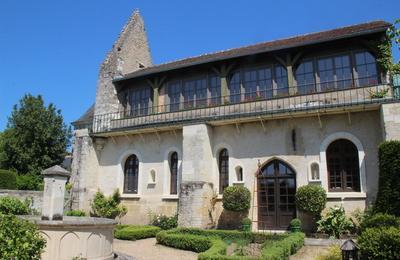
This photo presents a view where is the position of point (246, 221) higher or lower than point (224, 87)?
lower

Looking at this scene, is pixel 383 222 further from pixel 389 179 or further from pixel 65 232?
pixel 65 232

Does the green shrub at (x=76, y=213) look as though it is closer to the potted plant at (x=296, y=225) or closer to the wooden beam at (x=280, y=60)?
the potted plant at (x=296, y=225)

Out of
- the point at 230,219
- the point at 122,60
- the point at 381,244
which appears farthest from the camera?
the point at 122,60

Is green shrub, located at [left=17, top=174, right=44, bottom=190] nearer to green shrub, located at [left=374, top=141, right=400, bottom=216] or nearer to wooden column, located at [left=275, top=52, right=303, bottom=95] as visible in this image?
wooden column, located at [left=275, top=52, right=303, bottom=95]

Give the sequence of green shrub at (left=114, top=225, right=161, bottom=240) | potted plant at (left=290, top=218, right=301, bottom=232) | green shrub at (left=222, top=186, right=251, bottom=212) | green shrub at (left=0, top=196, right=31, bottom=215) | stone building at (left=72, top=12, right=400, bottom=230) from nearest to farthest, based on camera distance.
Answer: potted plant at (left=290, top=218, right=301, bottom=232), green shrub at (left=0, top=196, right=31, bottom=215), stone building at (left=72, top=12, right=400, bottom=230), green shrub at (left=114, top=225, right=161, bottom=240), green shrub at (left=222, top=186, right=251, bottom=212)

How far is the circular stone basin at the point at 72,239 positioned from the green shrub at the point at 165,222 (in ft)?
26.0

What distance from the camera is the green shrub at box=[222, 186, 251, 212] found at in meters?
15.5

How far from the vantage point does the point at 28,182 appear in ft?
78.5

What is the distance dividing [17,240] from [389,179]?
1124cm

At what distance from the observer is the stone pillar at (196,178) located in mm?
16109

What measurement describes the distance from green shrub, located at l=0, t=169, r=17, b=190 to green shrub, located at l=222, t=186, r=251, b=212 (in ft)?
45.7

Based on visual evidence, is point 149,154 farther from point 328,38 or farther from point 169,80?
point 328,38

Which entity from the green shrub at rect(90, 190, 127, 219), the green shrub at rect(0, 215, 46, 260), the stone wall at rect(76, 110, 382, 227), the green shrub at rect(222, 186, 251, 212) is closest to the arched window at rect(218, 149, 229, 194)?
the stone wall at rect(76, 110, 382, 227)

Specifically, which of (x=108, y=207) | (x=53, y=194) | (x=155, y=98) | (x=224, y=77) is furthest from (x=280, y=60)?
(x=108, y=207)
